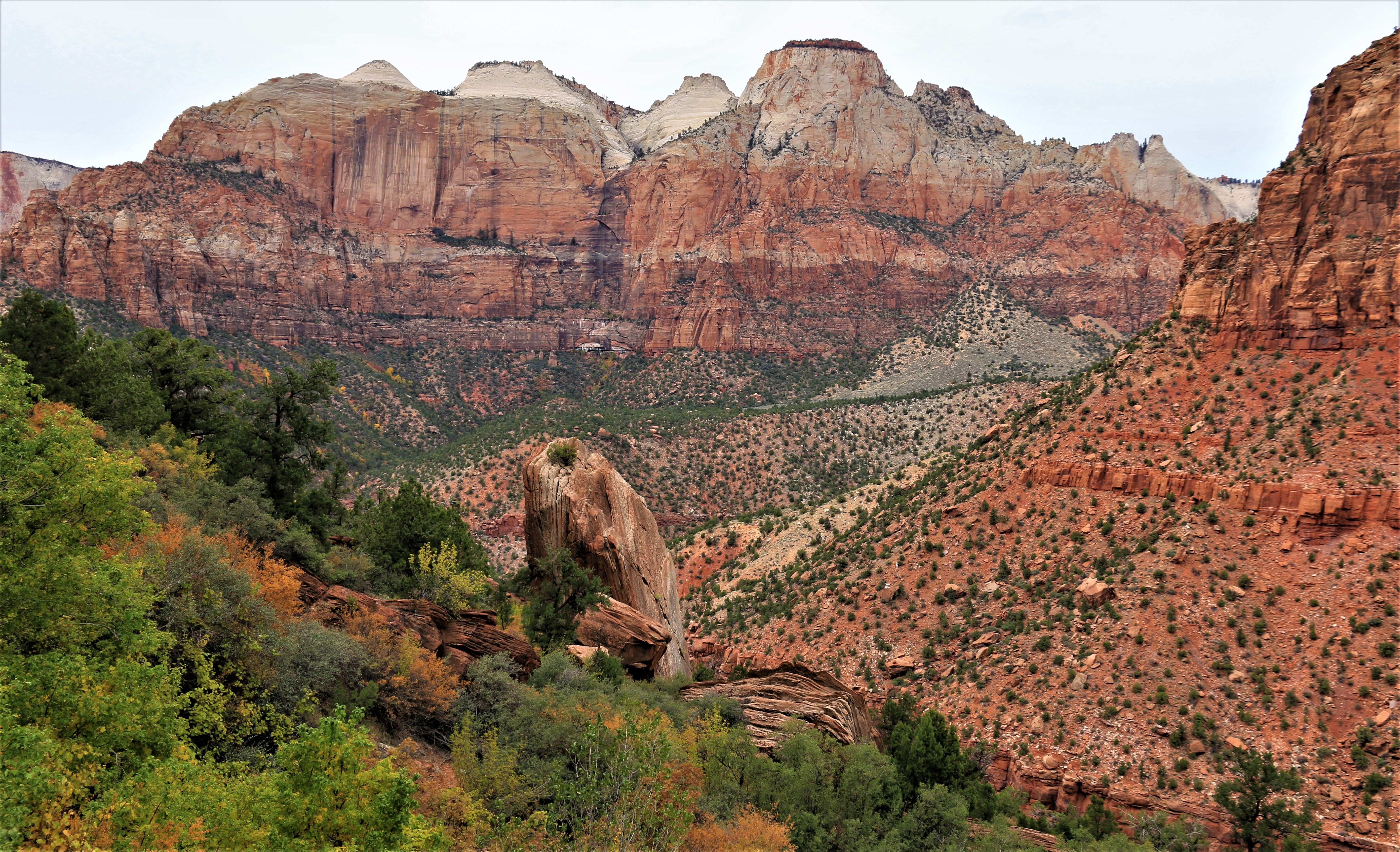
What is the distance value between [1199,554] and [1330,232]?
53.0ft

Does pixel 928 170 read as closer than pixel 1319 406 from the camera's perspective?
No

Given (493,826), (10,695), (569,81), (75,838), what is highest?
(569,81)

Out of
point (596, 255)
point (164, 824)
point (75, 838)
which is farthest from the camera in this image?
point (596, 255)

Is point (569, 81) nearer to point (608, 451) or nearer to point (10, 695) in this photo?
point (608, 451)

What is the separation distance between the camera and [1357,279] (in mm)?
36125

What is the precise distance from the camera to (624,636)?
3225 centimetres

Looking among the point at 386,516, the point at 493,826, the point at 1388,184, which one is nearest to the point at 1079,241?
the point at 1388,184

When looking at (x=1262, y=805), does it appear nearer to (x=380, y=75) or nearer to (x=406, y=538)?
(x=406, y=538)

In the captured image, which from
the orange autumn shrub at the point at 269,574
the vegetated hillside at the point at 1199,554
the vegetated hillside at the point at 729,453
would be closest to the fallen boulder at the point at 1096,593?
the vegetated hillside at the point at 1199,554

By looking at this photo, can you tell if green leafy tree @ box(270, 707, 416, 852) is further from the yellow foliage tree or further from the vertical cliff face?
the vertical cliff face

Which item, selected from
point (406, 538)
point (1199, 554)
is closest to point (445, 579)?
point (406, 538)

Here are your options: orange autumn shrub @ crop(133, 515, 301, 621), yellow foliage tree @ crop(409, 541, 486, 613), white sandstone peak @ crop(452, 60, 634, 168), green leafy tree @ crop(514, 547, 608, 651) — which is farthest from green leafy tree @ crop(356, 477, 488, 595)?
white sandstone peak @ crop(452, 60, 634, 168)

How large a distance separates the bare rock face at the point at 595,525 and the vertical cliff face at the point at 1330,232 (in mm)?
29638

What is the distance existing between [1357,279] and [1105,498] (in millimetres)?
13788
